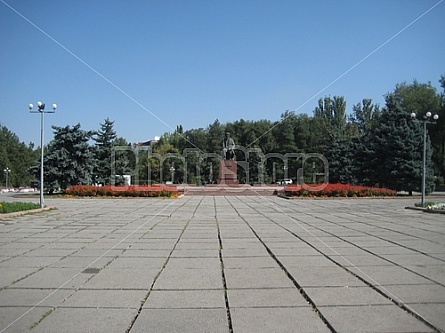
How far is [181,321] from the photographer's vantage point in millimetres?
4023

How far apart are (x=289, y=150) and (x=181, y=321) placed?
65.2 meters

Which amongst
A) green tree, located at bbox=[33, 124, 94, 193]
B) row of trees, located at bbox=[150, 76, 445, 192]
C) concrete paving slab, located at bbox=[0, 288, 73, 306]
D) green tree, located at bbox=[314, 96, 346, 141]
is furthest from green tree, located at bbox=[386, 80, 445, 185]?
concrete paving slab, located at bbox=[0, 288, 73, 306]

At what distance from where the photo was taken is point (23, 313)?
4227mm

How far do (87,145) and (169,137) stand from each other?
170 feet

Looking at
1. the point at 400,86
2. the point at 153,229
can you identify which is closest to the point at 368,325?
the point at 153,229

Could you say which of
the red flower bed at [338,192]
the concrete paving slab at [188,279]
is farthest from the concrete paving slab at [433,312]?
the red flower bed at [338,192]

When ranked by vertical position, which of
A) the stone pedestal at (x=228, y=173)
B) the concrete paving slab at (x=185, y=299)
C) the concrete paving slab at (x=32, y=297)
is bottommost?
the concrete paving slab at (x=185, y=299)

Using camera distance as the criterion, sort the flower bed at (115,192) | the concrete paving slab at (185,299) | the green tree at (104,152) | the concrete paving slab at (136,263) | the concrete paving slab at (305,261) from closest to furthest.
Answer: the concrete paving slab at (185,299), the concrete paving slab at (136,263), the concrete paving slab at (305,261), the flower bed at (115,192), the green tree at (104,152)

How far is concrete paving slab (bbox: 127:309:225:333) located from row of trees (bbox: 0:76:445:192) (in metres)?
26.4

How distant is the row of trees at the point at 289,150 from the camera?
33.2 m

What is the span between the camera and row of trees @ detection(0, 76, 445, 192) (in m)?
33.2

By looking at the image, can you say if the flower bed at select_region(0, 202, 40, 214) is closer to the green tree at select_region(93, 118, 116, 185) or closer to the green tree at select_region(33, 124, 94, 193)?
the green tree at select_region(33, 124, 94, 193)

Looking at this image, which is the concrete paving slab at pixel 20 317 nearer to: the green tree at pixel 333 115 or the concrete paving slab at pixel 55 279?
the concrete paving slab at pixel 55 279

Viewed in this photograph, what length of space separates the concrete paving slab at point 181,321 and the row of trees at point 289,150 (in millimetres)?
26432
